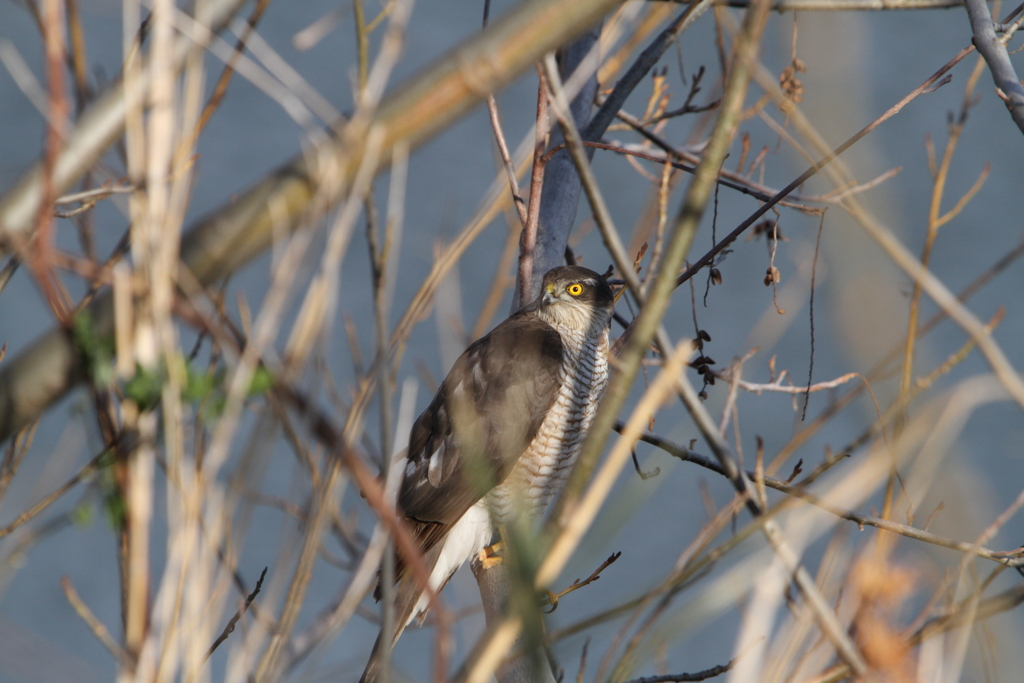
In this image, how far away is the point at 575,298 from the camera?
2.92m

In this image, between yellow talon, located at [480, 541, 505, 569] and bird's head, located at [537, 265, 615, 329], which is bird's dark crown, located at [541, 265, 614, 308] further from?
yellow talon, located at [480, 541, 505, 569]

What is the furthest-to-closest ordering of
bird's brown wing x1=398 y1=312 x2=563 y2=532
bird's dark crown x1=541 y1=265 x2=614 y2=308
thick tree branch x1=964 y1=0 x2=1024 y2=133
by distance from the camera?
bird's dark crown x1=541 y1=265 x2=614 y2=308, bird's brown wing x1=398 y1=312 x2=563 y2=532, thick tree branch x1=964 y1=0 x2=1024 y2=133


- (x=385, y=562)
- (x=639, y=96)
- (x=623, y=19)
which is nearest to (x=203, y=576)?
(x=385, y=562)

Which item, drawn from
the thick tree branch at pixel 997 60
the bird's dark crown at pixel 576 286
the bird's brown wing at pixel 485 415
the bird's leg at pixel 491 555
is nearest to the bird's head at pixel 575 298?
the bird's dark crown at pixel 576 286

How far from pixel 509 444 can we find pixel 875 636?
5.35ft

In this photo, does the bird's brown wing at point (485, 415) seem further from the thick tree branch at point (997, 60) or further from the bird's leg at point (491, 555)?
the thick tree branch at point (997, 60)

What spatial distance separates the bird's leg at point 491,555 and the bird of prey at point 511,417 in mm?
63

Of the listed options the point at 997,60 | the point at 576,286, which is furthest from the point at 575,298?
the point at 997,60

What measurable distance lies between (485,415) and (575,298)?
0.50 metres

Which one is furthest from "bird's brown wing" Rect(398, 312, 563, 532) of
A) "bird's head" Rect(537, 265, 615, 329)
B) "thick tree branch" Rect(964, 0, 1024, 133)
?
"thick tree branch" Rect(964, 0, 1024, 133)

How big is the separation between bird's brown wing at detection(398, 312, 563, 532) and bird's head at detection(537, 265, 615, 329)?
107 millimetres

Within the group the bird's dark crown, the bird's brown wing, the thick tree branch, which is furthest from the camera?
the bird's dark crown

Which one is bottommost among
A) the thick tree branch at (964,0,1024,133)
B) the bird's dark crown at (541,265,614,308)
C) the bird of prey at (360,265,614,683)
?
the thick tree branch at (964,0,1024,133)

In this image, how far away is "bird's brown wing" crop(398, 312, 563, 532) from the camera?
8.78ft
